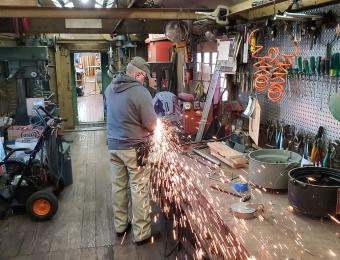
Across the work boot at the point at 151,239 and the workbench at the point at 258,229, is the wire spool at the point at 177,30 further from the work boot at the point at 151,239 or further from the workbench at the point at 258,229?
the work boot at the point at 151,239

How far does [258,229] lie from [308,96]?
→ 44.1 inches

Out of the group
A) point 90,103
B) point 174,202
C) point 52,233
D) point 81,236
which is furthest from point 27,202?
point 90,103

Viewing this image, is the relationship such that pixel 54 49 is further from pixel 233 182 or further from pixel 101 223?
pixel 233 182

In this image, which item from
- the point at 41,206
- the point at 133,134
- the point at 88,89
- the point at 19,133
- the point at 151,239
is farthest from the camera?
the point at 88,89

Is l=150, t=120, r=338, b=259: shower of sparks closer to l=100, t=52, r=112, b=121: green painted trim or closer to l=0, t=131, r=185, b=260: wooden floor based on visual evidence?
l=0, t=131, r=185, b=260: wooden floor

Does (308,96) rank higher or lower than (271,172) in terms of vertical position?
higher

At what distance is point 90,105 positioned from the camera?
40.5ft

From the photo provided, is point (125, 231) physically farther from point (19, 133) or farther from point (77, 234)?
point (19, 133)

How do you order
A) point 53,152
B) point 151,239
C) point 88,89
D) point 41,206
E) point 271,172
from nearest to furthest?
point 271,172 → point 151,239 → point 41,206 → point 53,152 → point 88,89

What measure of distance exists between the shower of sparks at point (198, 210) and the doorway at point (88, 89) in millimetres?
6121

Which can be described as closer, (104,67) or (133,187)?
(133,187)

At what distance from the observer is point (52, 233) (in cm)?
330

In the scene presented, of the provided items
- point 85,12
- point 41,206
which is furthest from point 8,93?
point 85,12

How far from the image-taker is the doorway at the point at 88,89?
10.4 m
